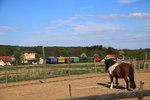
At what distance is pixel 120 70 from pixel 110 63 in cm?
70

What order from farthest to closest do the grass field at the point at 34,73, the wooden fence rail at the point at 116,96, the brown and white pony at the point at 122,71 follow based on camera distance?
the grass field at the point at 34,73 → the brown and white pony at the point at 122,71 → the wooden fence rail at the point at 116,96

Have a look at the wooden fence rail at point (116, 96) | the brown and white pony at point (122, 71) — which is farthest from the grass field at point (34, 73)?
the wooden fence rail at point (116, 96)

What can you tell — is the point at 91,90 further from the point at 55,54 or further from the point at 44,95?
the point at 55,54

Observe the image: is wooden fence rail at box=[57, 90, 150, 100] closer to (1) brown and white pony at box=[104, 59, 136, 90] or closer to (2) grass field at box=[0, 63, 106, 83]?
(1) brown and white pony at box=[104, 59, 136, 90]

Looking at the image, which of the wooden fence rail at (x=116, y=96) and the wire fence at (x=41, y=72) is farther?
the wire fence at (x=41, y=72)

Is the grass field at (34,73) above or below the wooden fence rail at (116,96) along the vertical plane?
below

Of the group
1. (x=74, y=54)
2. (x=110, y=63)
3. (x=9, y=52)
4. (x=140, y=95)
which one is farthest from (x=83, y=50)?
(x=140, y=95)

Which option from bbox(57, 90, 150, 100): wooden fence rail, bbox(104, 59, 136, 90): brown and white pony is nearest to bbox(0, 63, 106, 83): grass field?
bbox(104, 59, 136, 90): brown and white pony


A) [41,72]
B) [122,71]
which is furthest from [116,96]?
[41,72]

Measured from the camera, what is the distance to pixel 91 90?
370 inches

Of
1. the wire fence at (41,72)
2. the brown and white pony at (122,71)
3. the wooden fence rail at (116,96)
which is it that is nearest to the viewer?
the wooden fence rail at (116,96)

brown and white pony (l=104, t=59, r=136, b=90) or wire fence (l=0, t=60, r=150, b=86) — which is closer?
brown and white pony (l=104, t=59, r=136, b=90)

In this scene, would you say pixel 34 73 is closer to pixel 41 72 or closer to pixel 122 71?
pixel 41 72

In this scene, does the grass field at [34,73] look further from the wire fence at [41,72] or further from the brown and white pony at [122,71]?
the brown and white pony at [122,71]
